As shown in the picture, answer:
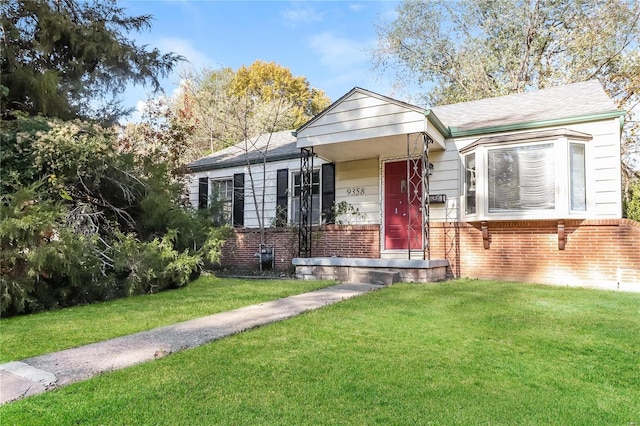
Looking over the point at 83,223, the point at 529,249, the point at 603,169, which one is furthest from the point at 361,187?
the point at 83,223

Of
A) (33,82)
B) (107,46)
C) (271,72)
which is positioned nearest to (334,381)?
(33,82)

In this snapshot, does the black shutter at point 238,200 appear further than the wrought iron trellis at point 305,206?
Yes

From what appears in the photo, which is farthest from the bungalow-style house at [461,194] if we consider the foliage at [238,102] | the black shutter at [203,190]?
the foliage at [238,102]

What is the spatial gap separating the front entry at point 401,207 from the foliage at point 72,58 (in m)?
7.11

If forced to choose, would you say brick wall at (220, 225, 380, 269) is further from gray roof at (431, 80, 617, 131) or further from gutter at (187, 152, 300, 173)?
gray roof at (431, 80, 617, 131)

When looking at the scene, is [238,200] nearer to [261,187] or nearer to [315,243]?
[261,187]

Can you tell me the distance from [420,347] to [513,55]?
1894 centimetres

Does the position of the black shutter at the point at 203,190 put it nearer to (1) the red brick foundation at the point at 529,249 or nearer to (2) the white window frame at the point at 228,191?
(2) the white window frame at the point at 228,191

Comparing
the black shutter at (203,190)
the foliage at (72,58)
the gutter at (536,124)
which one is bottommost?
the black shutter at (203,190)

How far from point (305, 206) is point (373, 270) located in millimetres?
2736

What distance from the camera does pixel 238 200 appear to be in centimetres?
1166

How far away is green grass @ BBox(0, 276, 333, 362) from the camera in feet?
11.9

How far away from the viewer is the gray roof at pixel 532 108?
7.62 meters

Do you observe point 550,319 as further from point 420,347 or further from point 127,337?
point 127,337
